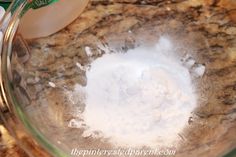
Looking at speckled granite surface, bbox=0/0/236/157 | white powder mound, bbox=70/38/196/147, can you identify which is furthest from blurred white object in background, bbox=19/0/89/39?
white powder mound, bbox=70/38/196/147

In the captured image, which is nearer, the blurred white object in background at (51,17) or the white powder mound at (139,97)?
the white powder mound at (139,97)

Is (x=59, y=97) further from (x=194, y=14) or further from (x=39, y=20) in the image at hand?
(x=194, y=14)

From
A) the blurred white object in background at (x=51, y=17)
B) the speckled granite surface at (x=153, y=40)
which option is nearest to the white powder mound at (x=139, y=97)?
the speckled granite surface at (x=153, y=40)

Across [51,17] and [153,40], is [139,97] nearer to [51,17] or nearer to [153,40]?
[153,40]

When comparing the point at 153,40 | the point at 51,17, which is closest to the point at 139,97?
the point at 153,40

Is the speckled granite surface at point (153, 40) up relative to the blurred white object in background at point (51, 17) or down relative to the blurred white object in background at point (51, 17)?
down

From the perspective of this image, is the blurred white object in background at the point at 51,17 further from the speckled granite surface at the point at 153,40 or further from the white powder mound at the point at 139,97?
the white powder mound at the point at 139,97

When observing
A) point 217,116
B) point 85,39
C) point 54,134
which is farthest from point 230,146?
point 85,39
